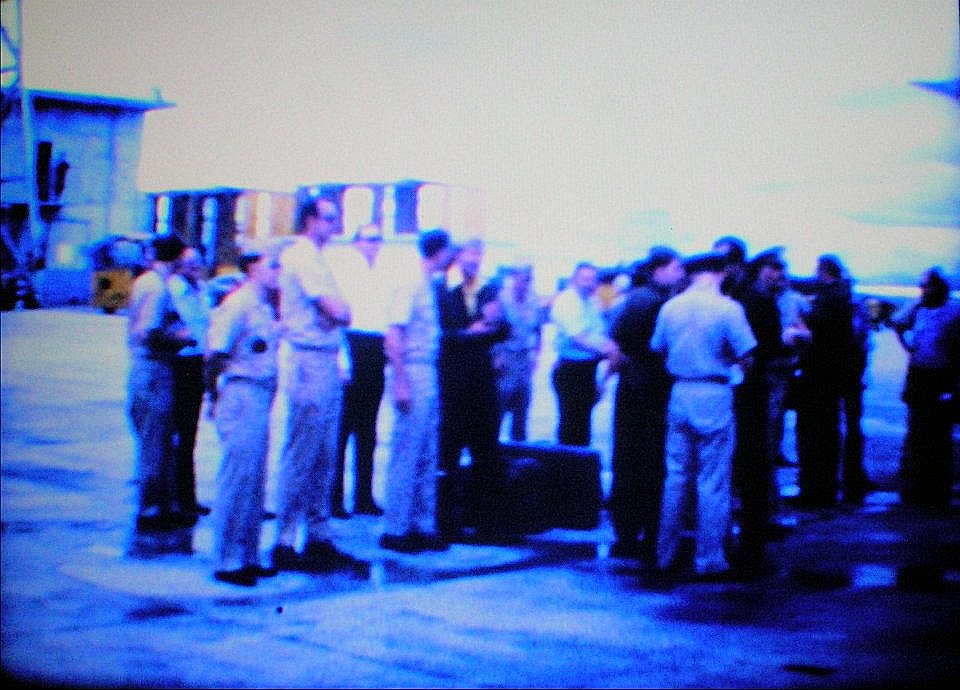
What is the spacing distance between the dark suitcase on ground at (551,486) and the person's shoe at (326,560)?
116 centimetres

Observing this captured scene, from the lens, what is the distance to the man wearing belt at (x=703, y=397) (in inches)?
255

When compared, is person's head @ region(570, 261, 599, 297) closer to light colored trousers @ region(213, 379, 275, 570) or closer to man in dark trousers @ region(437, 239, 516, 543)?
man in dark trousers @ region(437, 239, 516, 543)

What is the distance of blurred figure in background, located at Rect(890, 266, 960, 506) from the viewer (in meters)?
8.38

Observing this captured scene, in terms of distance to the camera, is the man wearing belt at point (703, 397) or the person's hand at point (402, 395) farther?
the person's hand at point (402, 395)

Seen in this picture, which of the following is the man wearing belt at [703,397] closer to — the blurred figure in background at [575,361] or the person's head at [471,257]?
the person's head at [471,257]

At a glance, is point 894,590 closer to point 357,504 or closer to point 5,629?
point 357,504

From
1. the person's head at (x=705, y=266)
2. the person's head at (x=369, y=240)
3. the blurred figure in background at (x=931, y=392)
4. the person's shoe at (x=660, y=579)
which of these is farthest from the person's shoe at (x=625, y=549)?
the blurred figure in background at (x=931, y=392)

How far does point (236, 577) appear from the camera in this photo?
20.3 ft

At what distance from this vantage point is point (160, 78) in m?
6.68

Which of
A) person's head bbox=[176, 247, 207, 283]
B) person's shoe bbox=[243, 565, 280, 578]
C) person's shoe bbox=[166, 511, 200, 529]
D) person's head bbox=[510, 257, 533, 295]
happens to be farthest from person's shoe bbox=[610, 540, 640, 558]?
person's head bbox=[176, 247, 207, 283]

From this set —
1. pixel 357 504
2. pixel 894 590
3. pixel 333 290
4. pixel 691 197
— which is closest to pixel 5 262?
pixel 333 290

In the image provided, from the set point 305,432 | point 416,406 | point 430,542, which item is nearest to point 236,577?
point 305,432

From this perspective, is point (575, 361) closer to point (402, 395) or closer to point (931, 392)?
point (931, 392)

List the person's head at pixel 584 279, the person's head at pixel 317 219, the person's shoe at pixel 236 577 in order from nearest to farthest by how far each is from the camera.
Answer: the person's shoe at pixel 236 577
the person's head at pixel 317 219
the person's head at pixel 584 279
